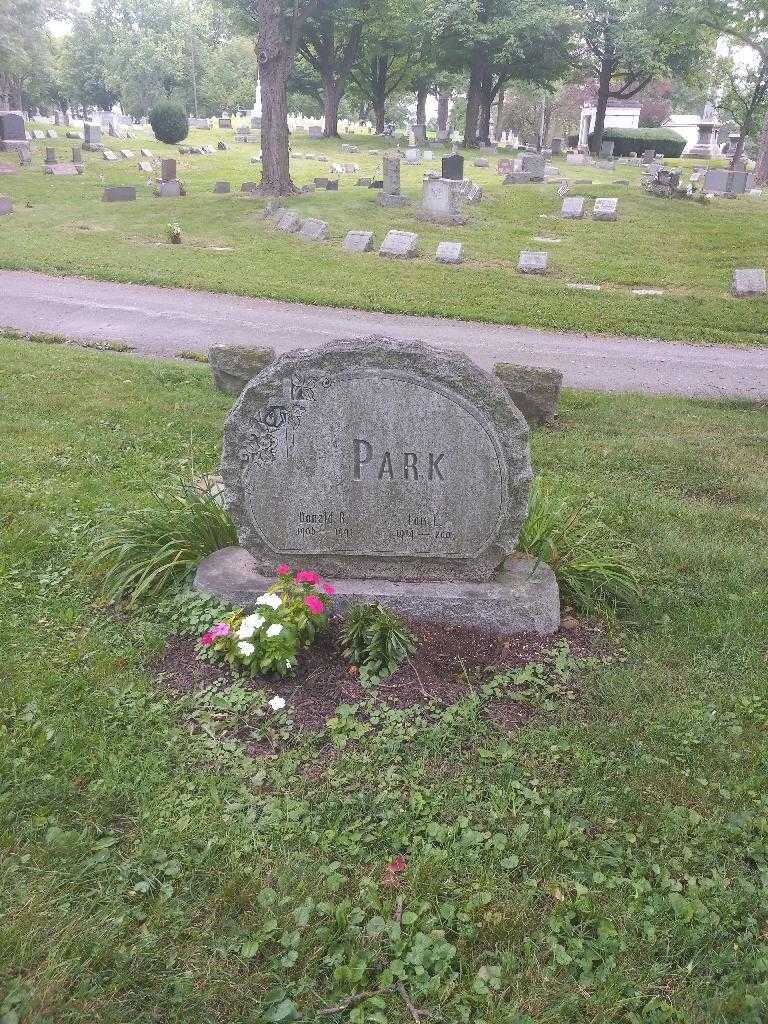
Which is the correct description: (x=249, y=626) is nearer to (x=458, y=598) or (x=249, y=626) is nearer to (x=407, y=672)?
(x=407, y=672)

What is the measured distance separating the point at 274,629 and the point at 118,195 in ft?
84.4

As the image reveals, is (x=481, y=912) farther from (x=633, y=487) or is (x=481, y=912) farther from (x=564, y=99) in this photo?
(x=564, y=99)

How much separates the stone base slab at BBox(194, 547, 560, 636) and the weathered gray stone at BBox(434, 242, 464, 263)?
48.7 ft

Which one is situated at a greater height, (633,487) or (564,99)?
(564,99)

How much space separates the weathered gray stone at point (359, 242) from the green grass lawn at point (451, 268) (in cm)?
37

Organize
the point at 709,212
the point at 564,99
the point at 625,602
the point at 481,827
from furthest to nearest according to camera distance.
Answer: the point at 564,99, the point at 709,212, the point at 625,602, the point at 481,827

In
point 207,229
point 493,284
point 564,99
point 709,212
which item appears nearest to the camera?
point 493,284

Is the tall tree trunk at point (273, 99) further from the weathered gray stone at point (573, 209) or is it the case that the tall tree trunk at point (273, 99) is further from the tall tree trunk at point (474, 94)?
the tall tree trunk at point (474, 94)

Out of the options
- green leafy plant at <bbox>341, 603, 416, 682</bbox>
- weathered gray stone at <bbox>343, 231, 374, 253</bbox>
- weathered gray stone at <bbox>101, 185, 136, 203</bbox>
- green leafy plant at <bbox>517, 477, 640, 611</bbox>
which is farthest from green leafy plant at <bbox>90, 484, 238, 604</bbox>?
weathered gray stone at <bbox>101, 185, 136, 203</bbox>

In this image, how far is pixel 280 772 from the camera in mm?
3801

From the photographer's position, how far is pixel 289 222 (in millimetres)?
21688

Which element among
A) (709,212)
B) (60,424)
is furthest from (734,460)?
(709,212)

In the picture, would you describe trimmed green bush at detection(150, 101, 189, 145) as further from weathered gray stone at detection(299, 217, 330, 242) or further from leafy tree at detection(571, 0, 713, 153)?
weathered gray stone at detection(299, 217, 330, 242)

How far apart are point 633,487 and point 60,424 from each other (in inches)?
219
